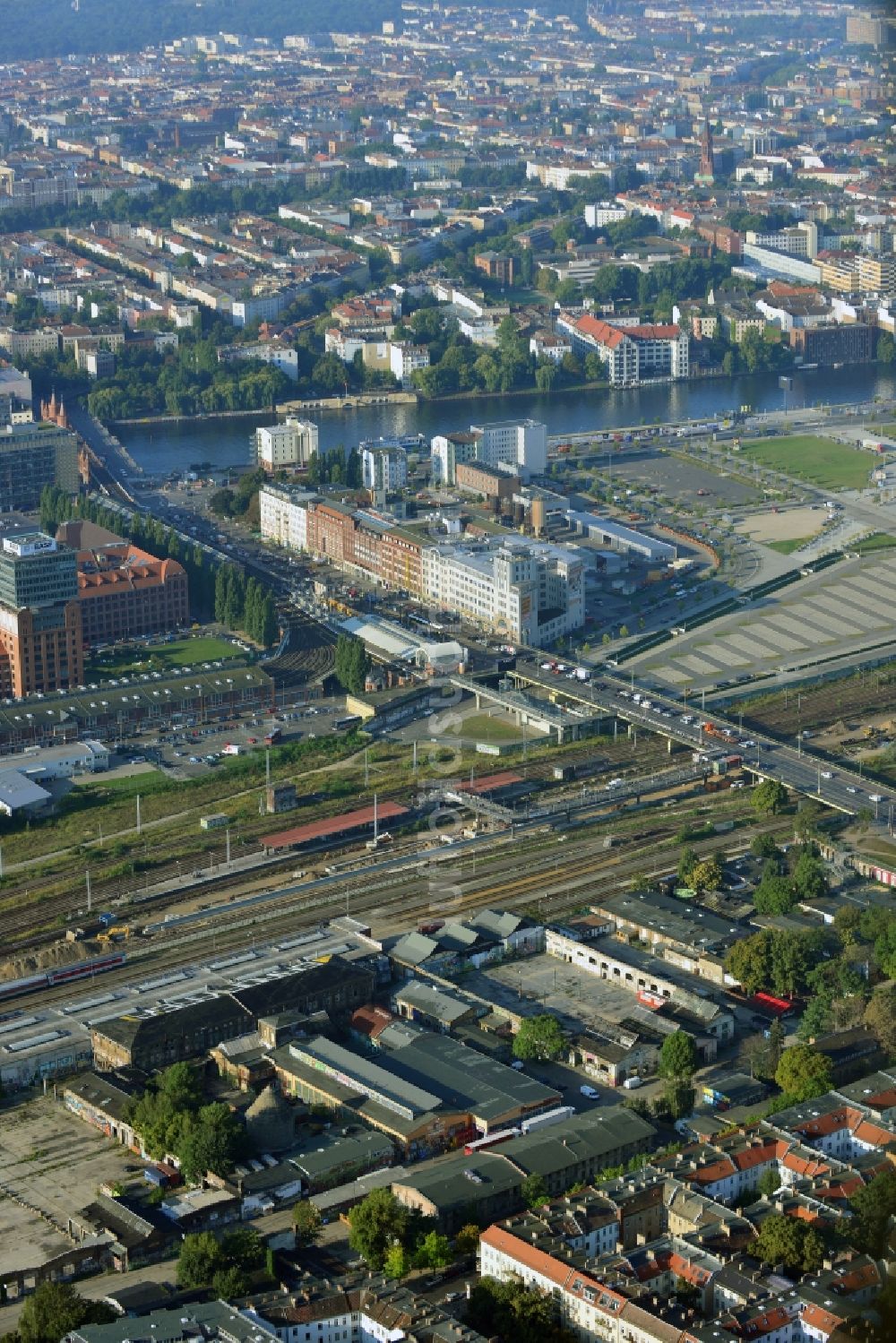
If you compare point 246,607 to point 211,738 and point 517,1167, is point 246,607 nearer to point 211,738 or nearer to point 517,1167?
point 211,738

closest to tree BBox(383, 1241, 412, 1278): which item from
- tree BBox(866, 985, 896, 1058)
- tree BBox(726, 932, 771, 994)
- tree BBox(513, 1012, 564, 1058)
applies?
tree BBox(513, 1012, 564, 1058)

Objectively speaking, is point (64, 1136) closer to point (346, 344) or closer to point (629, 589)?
point (629, 589)

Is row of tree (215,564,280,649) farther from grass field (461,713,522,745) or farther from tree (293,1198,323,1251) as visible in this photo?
tree (293,1198,323,1251)

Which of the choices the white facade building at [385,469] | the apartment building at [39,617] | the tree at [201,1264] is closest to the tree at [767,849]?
the tree at [201,1264]

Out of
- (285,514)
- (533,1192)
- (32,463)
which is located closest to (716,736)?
(285,514)

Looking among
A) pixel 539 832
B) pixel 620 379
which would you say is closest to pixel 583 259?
pixel 620 379

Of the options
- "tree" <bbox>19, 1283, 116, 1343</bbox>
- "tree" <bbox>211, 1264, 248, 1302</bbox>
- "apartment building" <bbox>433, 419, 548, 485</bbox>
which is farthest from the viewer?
"apartment building" <bbox>433, 419, 548, 485</bbox>

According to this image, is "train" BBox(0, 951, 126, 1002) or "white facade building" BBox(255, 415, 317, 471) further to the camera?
"white facade building" BBox(255, 415, 317, 471)
